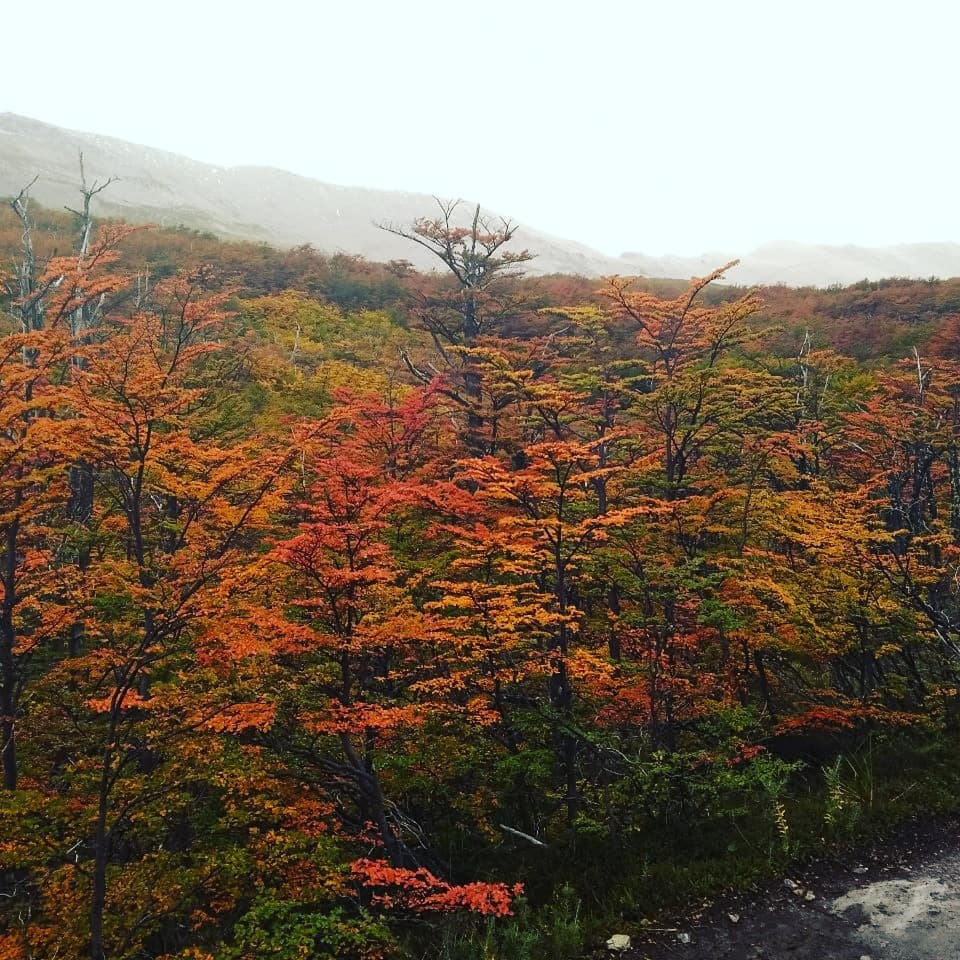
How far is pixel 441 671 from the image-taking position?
37.6 feet

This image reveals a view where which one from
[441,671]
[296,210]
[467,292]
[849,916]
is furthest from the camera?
[296,210]

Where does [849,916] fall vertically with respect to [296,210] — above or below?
below

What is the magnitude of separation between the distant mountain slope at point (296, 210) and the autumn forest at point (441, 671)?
67.9m

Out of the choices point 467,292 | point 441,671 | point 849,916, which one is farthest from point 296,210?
point 849,916

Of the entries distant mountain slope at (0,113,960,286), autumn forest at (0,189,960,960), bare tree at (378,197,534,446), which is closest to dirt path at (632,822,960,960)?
autumn forest at (0,189,960,960)

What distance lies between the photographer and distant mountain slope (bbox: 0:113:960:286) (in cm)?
7612

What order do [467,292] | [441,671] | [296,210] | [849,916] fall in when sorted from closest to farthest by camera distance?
[849,916], [441,671], [467,292], [296,210]

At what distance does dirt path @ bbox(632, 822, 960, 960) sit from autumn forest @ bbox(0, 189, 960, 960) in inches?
14.3

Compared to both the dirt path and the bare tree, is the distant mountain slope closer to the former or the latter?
the bare tree

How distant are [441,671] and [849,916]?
7.26m

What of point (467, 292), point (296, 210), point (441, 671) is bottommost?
point (441, 671)

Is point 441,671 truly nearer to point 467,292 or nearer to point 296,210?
point 467,292


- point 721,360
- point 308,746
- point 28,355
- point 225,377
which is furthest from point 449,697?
point 721,360

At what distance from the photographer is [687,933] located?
600cm
